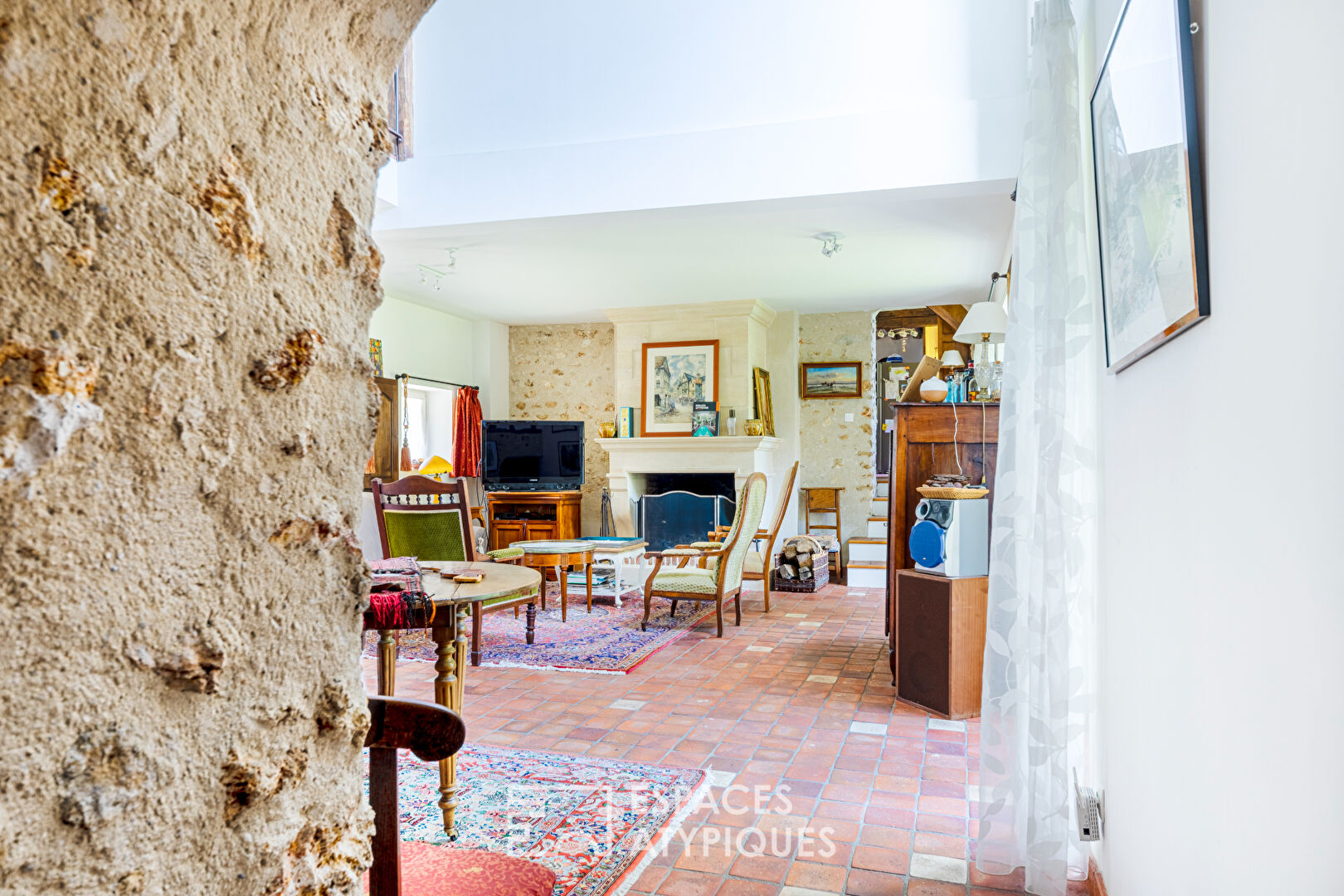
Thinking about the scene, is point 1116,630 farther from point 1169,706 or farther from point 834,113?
point 834,113

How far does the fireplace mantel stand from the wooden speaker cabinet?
437cm

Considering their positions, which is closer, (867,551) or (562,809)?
(562,809)

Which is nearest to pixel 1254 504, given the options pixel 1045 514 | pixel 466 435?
pixel 1045 514

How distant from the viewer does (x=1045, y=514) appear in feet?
6.66

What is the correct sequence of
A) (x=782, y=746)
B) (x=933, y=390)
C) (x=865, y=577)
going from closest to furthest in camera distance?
(x=782, y=746), (x=933, y=390), (x=865, y=577)

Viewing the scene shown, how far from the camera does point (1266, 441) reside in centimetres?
93

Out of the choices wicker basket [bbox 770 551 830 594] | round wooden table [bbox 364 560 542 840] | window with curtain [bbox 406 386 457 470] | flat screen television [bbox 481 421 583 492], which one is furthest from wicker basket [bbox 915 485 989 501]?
window with curtain [bbox 406 386 457 470]

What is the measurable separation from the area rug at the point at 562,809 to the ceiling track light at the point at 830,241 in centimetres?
399

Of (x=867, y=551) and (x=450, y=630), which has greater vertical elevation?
(x=450, y=630)

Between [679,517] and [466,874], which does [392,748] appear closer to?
[466,874]

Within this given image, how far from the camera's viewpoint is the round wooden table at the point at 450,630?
96.0 inches

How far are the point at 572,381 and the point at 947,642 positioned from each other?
261 inches

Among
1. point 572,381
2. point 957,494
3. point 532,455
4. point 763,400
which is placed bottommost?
point 957,494

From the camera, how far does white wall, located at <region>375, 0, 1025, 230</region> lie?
4.02 meters
